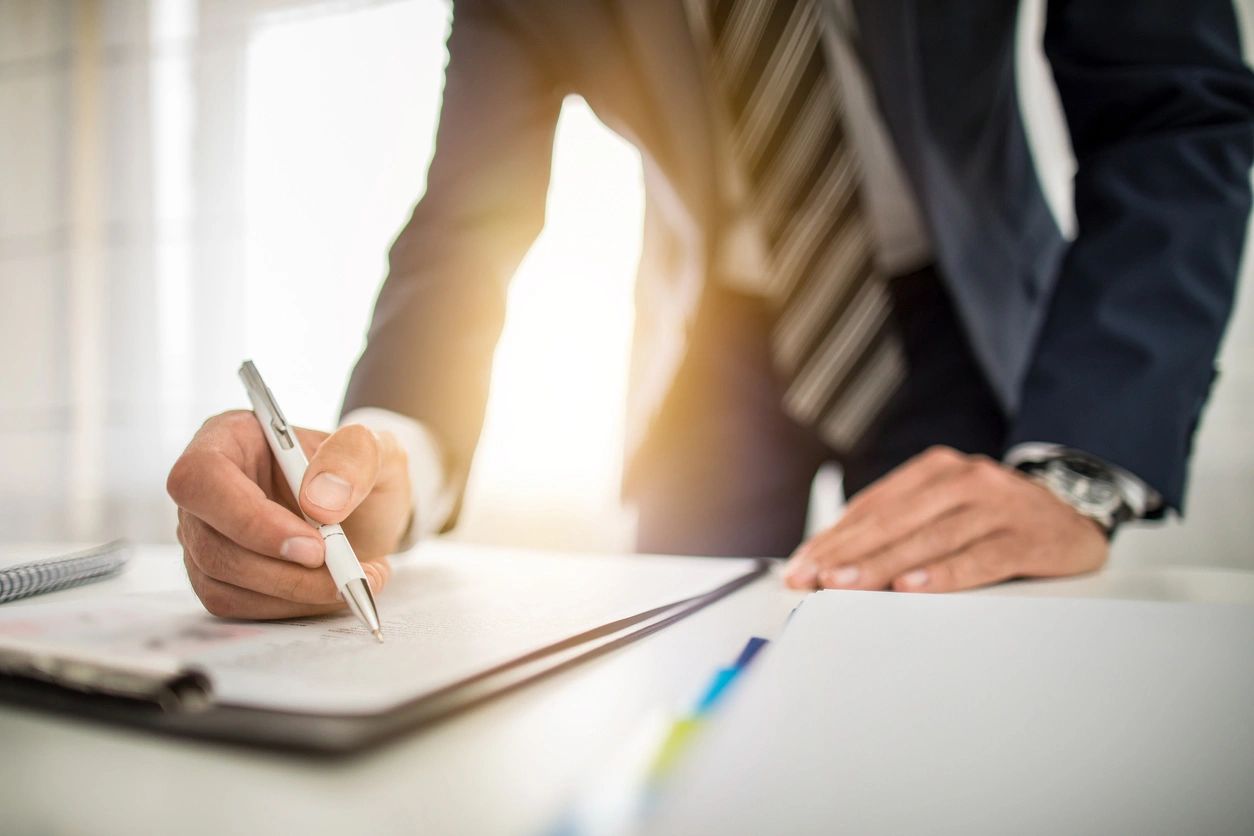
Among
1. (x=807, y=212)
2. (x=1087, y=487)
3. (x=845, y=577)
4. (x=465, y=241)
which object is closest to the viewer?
(x=845, y=577)

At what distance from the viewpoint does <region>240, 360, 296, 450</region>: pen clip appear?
35 centimetres

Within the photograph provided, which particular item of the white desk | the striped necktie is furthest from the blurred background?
the white desk

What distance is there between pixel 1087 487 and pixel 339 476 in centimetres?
54

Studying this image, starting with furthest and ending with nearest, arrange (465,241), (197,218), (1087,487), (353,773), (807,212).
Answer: (197,218) → (807,212) → (465,241) → (1087,487) → (353,773)

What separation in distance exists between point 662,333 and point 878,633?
69 centimetres

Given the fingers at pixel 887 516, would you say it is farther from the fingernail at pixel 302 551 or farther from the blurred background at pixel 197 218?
the blurred background at pixel 197 218

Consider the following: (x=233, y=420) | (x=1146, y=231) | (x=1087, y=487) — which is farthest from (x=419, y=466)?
(x=1146, y=231)

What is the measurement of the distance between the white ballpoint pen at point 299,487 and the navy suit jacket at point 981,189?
244 millimetres

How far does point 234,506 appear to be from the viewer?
33 cm

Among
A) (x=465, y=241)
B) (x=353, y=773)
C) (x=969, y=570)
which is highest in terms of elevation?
(x=465, y=241)

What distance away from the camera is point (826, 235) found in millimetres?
837

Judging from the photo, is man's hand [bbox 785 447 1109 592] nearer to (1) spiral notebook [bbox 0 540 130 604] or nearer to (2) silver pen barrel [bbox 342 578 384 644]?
(2) silver pen barrel [bbox 342 578 384 644]

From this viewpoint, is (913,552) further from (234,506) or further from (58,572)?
(58,572)

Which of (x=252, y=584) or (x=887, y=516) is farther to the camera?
(x=887, y=516)
